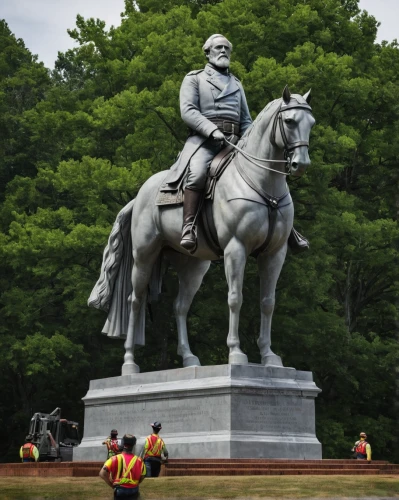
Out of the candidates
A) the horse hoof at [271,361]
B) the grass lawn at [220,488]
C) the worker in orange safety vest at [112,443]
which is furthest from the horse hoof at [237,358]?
the grass lawn at [220,488]

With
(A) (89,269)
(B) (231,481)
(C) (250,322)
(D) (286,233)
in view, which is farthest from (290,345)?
(B) (231,481)

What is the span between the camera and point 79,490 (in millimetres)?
13234

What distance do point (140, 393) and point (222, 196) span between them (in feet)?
11.6

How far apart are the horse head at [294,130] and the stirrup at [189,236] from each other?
6.24 ft

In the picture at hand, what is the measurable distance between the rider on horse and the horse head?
1.30 meters

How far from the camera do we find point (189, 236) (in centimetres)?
1764

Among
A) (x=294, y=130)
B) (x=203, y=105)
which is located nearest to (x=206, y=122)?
(x=203, y=105)

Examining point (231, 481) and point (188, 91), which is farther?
point (188, 91)

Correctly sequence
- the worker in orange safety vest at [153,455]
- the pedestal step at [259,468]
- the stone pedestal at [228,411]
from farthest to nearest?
the stone pedestal at [228,411] → the worker in orange safety vest at [153,455] → the pedestal step at [259,468]

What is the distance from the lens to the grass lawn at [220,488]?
12.8 metres

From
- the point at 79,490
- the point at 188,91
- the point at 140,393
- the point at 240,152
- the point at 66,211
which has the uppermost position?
the point at 66,211

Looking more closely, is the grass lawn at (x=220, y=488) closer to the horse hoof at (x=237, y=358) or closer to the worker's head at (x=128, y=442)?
the worker's head at (x=128, y=442)

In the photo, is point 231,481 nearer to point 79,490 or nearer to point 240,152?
point 79,490

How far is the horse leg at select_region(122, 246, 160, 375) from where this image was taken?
19453 mm
